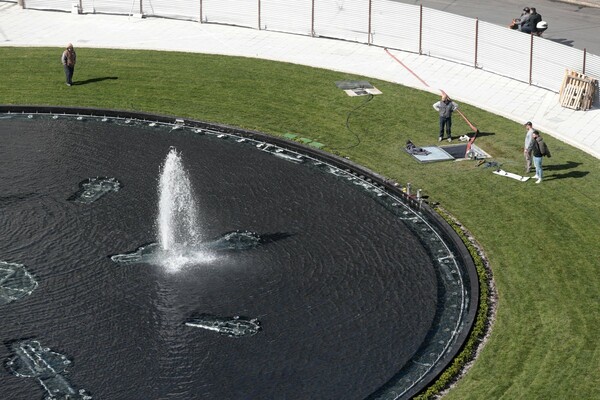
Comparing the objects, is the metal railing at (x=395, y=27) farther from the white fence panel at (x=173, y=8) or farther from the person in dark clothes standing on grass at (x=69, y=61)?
the person in dark clothes standing on grass at (x=69, y=61)

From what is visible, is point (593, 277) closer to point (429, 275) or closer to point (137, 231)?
point (429, 275)

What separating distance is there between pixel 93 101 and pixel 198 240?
15.3 meters

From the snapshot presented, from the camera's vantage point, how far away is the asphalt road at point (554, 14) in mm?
66938

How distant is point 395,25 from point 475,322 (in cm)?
2832

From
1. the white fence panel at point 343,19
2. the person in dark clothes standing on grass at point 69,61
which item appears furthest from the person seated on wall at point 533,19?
the person in dark clothes standing on grass at point 69,61

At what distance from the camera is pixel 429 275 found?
40094 millimetres

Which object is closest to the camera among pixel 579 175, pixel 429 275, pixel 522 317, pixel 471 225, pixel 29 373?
pixel 29 373

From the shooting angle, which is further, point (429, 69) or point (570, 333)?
point (429, 69)

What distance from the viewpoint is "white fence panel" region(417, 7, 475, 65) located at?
5950 cm

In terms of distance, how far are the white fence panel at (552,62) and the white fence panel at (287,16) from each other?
13631 millimetres

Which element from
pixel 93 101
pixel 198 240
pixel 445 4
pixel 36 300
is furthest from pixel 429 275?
pixel 445 4

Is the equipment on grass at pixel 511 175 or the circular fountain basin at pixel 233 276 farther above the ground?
the equipment on grass at pixel 511 175

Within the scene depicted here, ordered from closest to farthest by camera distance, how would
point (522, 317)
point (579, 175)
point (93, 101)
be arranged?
1. point (522, 317)
2. point (579, 175)
3. point (93, 101)

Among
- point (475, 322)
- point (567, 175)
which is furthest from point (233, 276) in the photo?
point (567, 175)
